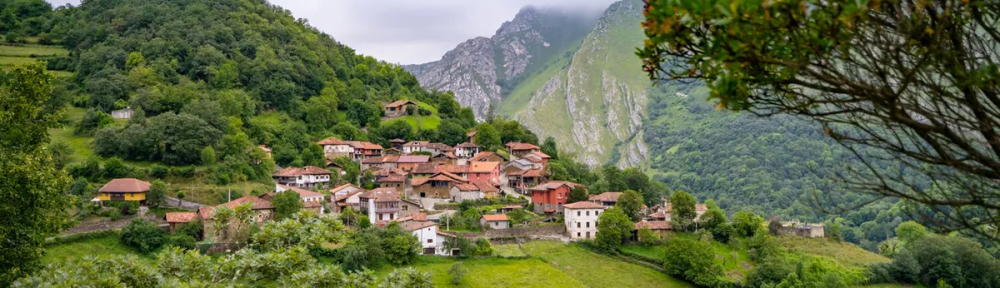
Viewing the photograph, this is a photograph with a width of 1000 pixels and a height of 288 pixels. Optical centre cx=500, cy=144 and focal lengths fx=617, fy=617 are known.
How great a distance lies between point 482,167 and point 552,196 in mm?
8441

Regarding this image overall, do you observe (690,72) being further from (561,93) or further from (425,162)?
(561,93)

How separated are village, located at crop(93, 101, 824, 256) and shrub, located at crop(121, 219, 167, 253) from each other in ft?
5.96

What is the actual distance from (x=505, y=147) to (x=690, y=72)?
60.9 m

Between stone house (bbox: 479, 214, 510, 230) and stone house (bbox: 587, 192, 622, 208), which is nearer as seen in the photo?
stone house (bbox: 479, 214, 510, 230)

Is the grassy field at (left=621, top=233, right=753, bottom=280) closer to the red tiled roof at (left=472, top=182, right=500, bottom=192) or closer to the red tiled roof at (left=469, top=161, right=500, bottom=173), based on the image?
the red tiled roof at (left=472, top=182, right=500, bottom=192)

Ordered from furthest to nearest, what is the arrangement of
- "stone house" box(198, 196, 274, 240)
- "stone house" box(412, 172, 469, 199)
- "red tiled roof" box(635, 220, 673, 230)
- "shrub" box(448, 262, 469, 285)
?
"stone house" box(412, 172, 469, 199), "red tiled roof" box(635, 220, 673, 230), "stone house" box(198, 196, 274, 240), "shrub" box(448, 262, 469, 285)

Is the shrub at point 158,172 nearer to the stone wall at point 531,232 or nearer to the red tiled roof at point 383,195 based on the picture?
the red tiled roof at point 383,195

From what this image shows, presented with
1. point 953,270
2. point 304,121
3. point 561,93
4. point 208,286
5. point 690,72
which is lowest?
point 953,270

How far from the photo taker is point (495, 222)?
41312mm

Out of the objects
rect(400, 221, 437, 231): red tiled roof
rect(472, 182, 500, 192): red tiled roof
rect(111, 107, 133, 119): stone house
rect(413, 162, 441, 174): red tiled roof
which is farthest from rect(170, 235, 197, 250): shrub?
rect(111, 107, 133, 119): stone house

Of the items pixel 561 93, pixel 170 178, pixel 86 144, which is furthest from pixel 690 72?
pixel 561 93

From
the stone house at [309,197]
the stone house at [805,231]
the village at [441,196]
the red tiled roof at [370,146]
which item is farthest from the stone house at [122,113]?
the stone house at [805,231]

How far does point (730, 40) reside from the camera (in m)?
3.60

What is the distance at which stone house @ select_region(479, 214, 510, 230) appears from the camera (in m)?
41.2
